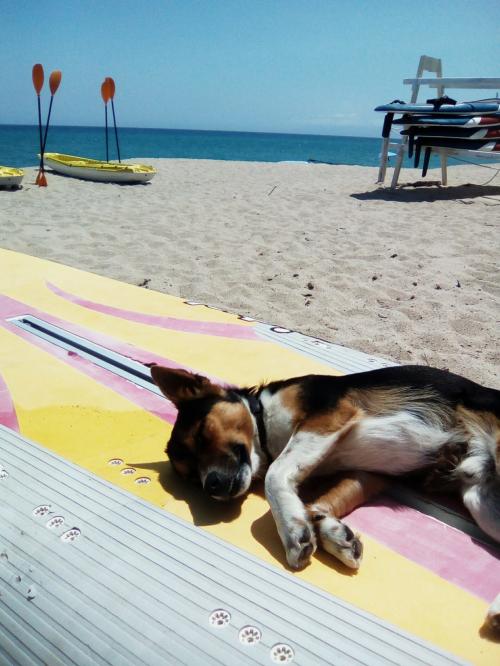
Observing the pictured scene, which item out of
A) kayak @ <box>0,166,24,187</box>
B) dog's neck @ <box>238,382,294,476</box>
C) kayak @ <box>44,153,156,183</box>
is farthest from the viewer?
kayak @ <box>44,153,156,183</box>

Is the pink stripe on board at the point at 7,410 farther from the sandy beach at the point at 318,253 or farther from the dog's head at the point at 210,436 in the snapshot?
the sandy beach at the point at 318,253

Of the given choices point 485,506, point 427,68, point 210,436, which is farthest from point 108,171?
point 485,506

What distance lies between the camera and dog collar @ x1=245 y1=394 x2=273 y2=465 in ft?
8.13

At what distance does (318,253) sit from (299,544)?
18.7 ft

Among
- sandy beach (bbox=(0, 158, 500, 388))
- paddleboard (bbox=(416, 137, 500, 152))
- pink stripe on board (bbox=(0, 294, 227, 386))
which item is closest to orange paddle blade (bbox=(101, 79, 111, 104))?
sandy beach (bbox=(0, 158, 500, 388))

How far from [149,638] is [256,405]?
1.17 m

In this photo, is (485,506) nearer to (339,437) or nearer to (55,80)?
(339,437)

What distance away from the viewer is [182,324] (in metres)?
4.21

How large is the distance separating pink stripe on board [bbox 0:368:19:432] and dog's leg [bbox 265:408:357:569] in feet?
4.32

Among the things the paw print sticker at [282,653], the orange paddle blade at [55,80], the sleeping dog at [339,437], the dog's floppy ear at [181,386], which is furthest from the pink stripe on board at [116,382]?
the orange paddle blade at [55,80]

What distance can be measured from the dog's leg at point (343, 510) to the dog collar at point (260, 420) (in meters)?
0.35

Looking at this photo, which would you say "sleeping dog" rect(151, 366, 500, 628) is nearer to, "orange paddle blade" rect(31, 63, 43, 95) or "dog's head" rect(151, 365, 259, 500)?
"dog's head" rect(151, 365, 259, 500)

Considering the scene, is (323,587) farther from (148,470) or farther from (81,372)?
(81,372)

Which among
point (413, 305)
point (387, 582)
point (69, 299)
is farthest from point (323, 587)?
point (413, 305)
